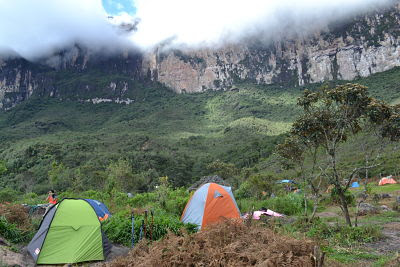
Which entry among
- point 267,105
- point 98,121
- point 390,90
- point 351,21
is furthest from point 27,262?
point 351,21

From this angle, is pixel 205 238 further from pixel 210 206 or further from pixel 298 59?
pixel 298 59

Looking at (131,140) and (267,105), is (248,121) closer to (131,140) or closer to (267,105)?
(267,105)

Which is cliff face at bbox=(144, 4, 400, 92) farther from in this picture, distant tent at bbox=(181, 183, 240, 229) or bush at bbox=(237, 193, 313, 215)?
distant tent at bbox=(181, 183, 240, 229)

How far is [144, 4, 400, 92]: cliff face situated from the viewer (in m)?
98.8

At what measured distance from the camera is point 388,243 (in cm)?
644

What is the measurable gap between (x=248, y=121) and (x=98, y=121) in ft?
185

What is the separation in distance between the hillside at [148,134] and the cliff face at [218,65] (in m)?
7.58

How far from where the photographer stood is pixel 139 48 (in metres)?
160

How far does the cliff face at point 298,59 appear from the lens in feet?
324

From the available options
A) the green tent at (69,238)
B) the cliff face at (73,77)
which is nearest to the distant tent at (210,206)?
the green tent at (69,238)

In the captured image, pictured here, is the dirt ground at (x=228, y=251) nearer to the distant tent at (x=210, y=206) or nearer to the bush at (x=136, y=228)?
the bush at (x=136, y=228)

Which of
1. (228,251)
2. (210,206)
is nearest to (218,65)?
(210,206)

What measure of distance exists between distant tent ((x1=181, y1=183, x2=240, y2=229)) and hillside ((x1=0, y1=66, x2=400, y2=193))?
2065 cm

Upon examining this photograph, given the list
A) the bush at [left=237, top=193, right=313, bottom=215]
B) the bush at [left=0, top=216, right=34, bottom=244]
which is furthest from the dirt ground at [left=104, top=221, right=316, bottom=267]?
the bush at [left=237, top=193, right=313, bottom=215]
